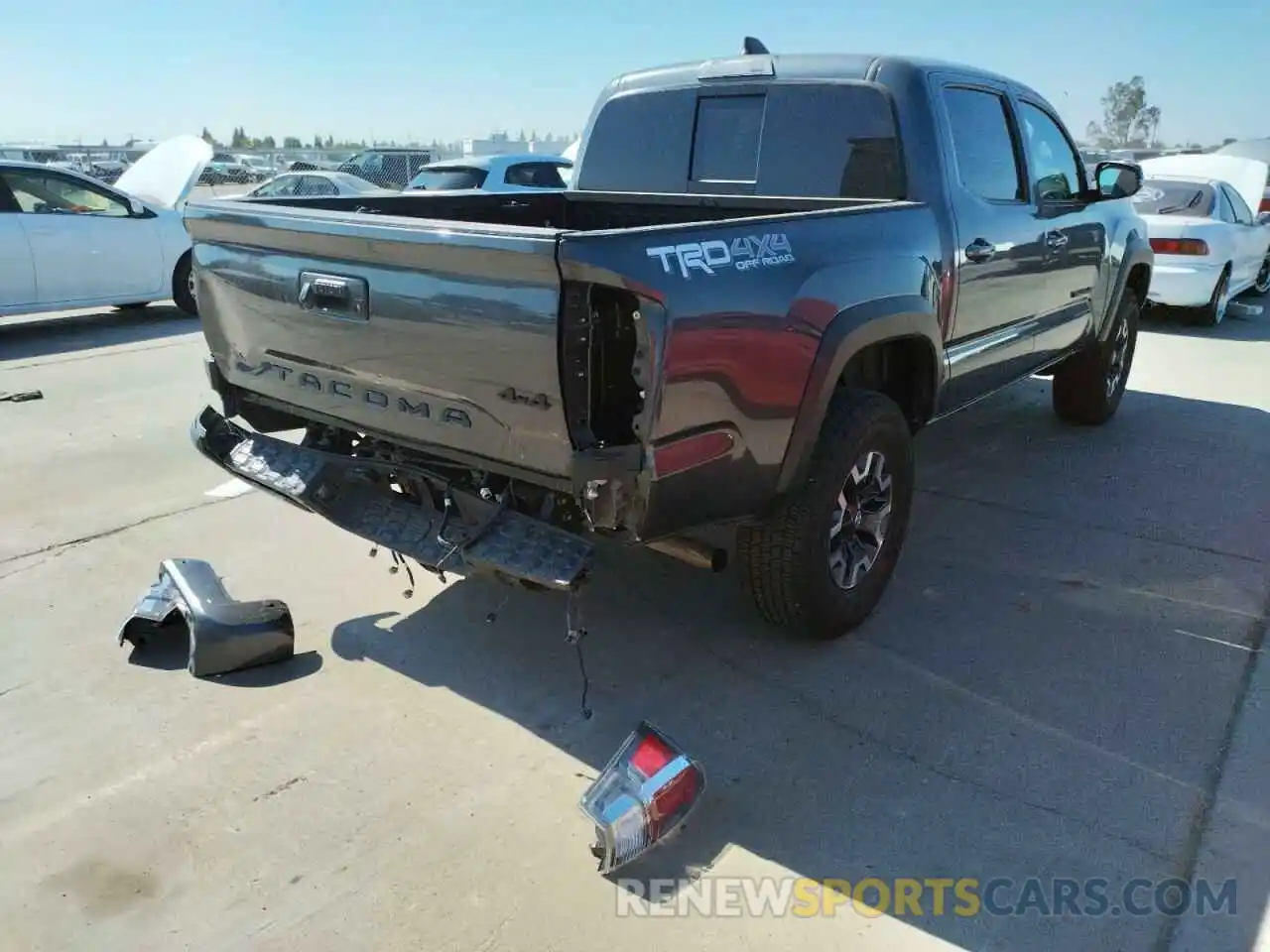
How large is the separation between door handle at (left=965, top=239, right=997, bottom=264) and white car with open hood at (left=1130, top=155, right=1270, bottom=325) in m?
6.15

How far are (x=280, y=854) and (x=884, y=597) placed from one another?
2.48 metres

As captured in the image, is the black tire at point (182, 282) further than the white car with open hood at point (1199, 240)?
Yes

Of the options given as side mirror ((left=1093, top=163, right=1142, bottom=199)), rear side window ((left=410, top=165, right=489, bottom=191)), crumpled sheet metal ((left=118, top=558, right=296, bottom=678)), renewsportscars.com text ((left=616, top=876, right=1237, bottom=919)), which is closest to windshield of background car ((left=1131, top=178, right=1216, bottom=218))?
side mirror ((left=1093, top=163, right=1142, bottom=199))

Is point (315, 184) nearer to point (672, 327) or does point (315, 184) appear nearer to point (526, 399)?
point (526, 399)

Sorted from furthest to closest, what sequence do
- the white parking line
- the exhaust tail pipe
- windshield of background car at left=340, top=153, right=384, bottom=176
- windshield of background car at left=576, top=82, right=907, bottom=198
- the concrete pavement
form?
windshield of background car at left=340, top=153, right=384, bottom=176
the white parking line
windshield of background car at left=576, top=82, right=907, bottom=198
the exhaust tail pipe
the concrete pavement

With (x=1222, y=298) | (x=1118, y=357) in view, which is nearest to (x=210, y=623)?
(x=1118, y=357)

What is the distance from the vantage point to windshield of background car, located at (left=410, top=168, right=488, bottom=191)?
1227cm

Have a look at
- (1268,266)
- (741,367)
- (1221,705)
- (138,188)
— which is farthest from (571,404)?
(1268,266)

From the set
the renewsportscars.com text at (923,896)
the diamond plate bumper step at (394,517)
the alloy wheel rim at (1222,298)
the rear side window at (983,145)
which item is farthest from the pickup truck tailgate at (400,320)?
the alloy wheel rim at (1222,298)

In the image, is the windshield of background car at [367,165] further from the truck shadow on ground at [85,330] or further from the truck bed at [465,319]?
the truck bed at [465,319]

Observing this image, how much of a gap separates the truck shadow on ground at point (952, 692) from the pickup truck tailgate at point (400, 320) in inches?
37.6

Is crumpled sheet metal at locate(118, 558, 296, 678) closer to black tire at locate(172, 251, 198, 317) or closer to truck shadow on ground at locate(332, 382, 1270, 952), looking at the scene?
truck shadow on ground at locate(332, 382, 1270, 952)

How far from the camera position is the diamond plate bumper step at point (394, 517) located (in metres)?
2.84

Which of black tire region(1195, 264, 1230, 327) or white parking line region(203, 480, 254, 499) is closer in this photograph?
white parking line region(203, 480, 254, 499)
